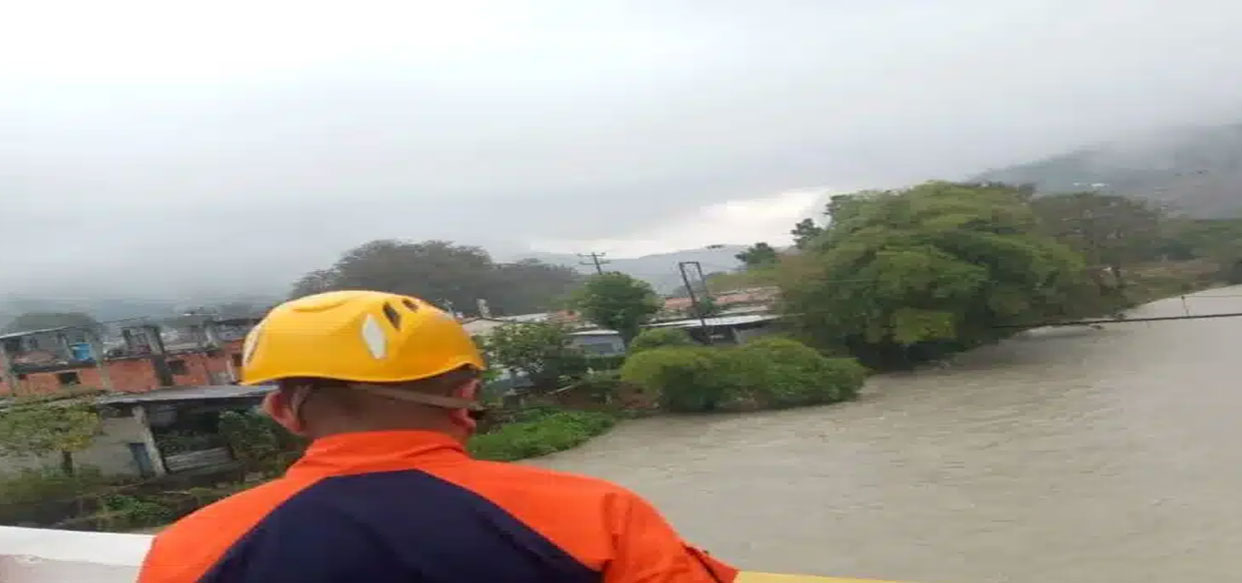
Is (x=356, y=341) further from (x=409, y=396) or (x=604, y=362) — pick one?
(x=604, y=362)

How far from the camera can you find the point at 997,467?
26.9ft

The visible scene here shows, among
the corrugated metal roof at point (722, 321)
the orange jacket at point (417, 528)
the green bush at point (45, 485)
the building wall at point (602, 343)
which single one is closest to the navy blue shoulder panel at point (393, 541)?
the orange jacket at point (417, 528)

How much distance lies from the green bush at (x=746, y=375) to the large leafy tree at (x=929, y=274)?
72 centimetres

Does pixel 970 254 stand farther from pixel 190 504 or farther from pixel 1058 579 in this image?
pixel 190 504

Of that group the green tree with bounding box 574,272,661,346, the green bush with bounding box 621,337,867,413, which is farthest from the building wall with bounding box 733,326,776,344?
the green tree with bounding box 574,272,661,346

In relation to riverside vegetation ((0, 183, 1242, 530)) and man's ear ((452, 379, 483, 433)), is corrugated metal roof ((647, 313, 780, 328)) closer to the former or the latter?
riverside vegetation ((0, 183, 1242, 530))

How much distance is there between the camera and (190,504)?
7895mm

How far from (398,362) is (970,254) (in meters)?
11.1

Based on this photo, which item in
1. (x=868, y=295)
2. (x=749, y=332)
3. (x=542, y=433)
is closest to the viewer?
(x=542, y=433)

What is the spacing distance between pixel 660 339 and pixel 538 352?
1.33 meters

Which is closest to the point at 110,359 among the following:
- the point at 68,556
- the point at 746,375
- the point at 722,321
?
the point at 746,375

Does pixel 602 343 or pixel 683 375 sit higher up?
pixel 602 343

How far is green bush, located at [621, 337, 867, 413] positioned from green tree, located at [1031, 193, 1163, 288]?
9.45ft

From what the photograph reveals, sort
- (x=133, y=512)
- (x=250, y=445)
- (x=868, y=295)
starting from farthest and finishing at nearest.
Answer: (x=868, y=295) < (x=250, y=445) < (x=133, y=512)
